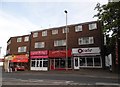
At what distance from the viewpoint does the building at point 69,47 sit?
36969mm

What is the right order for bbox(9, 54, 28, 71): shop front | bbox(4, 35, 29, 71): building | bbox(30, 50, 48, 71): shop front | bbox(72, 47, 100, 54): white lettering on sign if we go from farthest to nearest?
1. bbox(4, 35, 29, 71): building
2. bbox(9, 54, 28, 71): shop front
3. bbox(30, 50, 48, 71): shop front
4. bbox(72, 47, 100, 54): white lettering on sign

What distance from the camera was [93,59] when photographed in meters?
36.7

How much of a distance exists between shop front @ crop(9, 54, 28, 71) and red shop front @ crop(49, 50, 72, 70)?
28.8 feet

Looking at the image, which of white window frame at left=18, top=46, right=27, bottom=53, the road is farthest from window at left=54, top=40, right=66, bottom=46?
the road

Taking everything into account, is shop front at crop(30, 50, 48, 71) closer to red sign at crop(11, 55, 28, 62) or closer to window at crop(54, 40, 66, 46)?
red sign at crop(11, 55, 28, 62)

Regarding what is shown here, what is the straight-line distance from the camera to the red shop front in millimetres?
40062

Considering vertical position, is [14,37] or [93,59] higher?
[14,37]

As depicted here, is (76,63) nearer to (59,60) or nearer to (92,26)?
(59,60)

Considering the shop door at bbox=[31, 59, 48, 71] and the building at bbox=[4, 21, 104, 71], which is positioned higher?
the building at bbox=[4, 21, 104, 71]

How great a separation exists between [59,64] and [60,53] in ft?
8.06

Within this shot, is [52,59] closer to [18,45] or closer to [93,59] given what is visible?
[93,59]

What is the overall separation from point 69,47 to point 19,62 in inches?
660

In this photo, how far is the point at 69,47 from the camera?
40.5 m

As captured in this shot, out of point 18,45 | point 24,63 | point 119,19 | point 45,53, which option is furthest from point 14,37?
point 119,19
